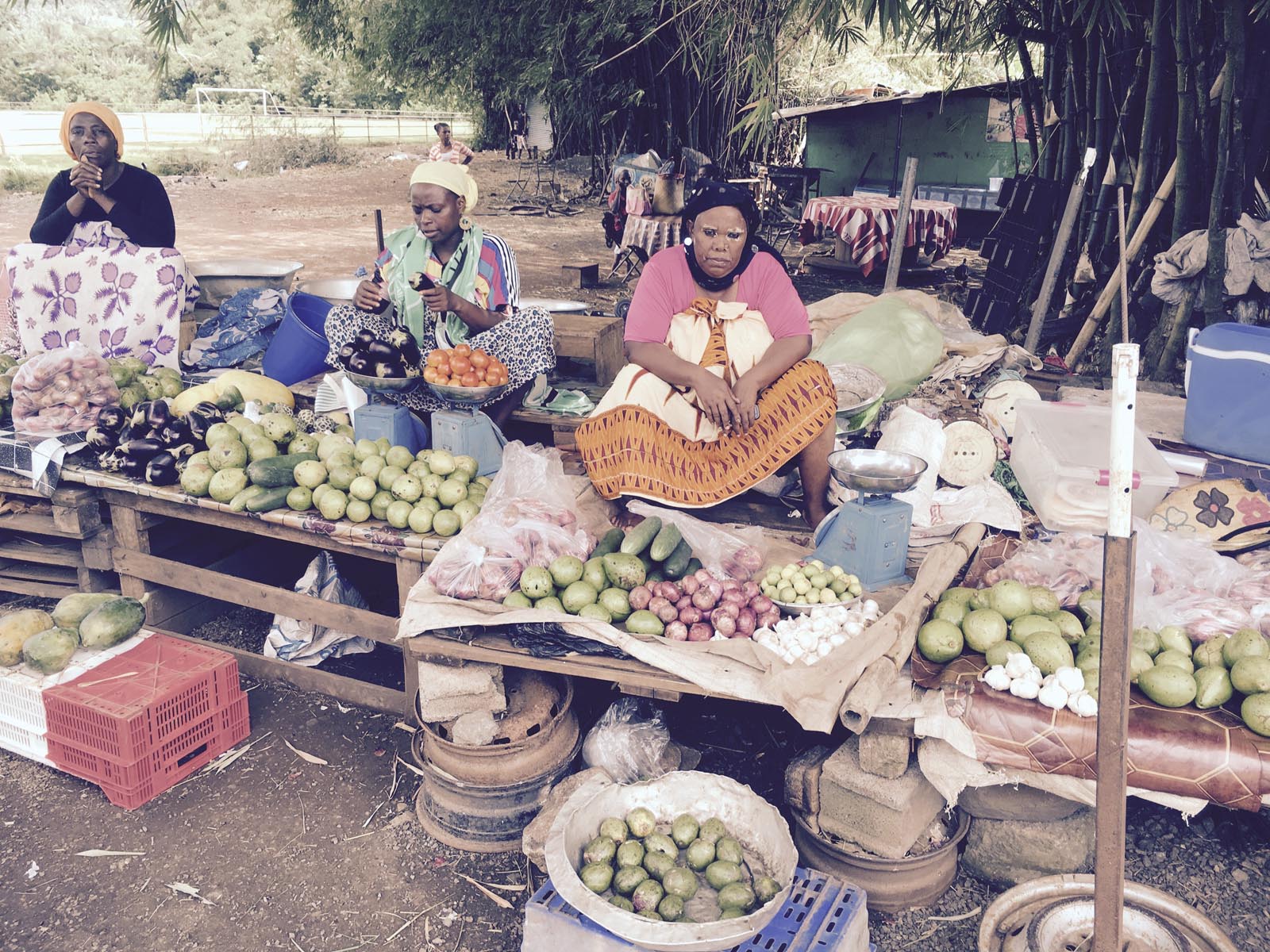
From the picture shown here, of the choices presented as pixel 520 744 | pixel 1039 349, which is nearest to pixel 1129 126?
pixel 1039 349

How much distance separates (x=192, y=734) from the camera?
3.20 m

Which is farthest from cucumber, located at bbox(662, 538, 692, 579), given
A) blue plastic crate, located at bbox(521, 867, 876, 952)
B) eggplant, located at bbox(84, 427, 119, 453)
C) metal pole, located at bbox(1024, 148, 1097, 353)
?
metal pole, located at bbox(1024, 148, 1097, 353)

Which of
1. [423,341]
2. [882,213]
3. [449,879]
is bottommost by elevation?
[449,879]

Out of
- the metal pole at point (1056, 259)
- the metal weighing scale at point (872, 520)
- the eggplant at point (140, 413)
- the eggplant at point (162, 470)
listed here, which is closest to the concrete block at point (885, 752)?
the metal weighing scale at point (872, 520)

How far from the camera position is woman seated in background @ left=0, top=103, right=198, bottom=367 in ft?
15.4

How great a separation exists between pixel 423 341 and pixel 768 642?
7.49 feet

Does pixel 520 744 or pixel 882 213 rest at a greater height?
pixel 882 213

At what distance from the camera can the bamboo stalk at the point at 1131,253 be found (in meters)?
5.34

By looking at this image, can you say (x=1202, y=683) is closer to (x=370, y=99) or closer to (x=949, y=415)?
(x=949, y=415)

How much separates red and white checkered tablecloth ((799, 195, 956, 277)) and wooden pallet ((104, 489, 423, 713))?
277 inches

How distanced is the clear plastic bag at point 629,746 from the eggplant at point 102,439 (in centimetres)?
236

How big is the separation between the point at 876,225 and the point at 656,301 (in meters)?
6.89

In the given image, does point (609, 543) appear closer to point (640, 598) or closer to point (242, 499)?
point (640, 598)

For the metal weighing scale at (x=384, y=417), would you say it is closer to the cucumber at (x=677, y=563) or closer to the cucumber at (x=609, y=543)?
the cucumber at (x=609, y=543)
